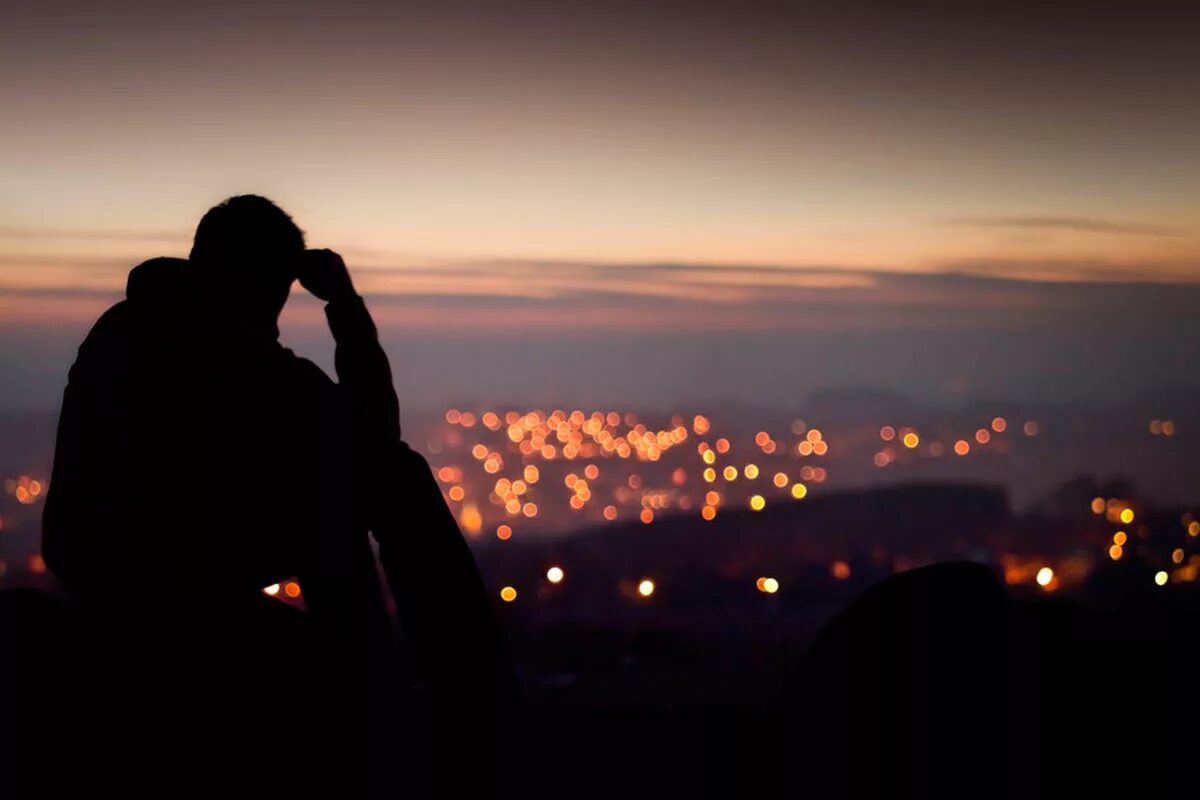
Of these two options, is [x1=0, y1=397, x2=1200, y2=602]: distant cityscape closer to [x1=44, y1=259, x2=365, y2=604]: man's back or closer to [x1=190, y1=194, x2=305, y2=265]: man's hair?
[x1=190, y1=194, x2=305, y2=265]: man's hair

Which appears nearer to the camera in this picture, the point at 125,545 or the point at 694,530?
the point at 125,545

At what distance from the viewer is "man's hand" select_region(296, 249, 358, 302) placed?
9.52 feet

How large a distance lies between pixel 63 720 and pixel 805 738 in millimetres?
1539

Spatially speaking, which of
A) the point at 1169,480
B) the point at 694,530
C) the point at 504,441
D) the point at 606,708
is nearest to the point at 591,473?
the point at 504,441

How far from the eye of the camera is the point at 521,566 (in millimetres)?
15625

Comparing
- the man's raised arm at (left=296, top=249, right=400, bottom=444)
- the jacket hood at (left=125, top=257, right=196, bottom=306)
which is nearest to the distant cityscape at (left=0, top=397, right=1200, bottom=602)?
the man's raised arm at (left=296, top=249, right=400, bottom=444)

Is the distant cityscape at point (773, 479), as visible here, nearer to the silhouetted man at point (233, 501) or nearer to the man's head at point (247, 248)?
the man's head at point (247, 248)

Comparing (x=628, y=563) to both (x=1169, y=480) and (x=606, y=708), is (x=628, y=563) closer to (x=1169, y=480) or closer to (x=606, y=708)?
(x=1169, y=480)

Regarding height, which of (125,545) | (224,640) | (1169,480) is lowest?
(224,640)

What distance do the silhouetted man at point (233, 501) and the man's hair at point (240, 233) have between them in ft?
0.48

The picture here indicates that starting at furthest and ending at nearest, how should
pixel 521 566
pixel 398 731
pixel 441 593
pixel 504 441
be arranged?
pixel 504 441 < pixel 521 566 < pixel 398 731 < pixel 441 593

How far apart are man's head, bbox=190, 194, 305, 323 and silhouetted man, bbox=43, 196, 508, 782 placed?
137mm

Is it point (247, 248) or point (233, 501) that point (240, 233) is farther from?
point (233, 501)

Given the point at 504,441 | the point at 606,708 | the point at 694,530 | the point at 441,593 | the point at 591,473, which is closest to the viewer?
the point at 441,593
